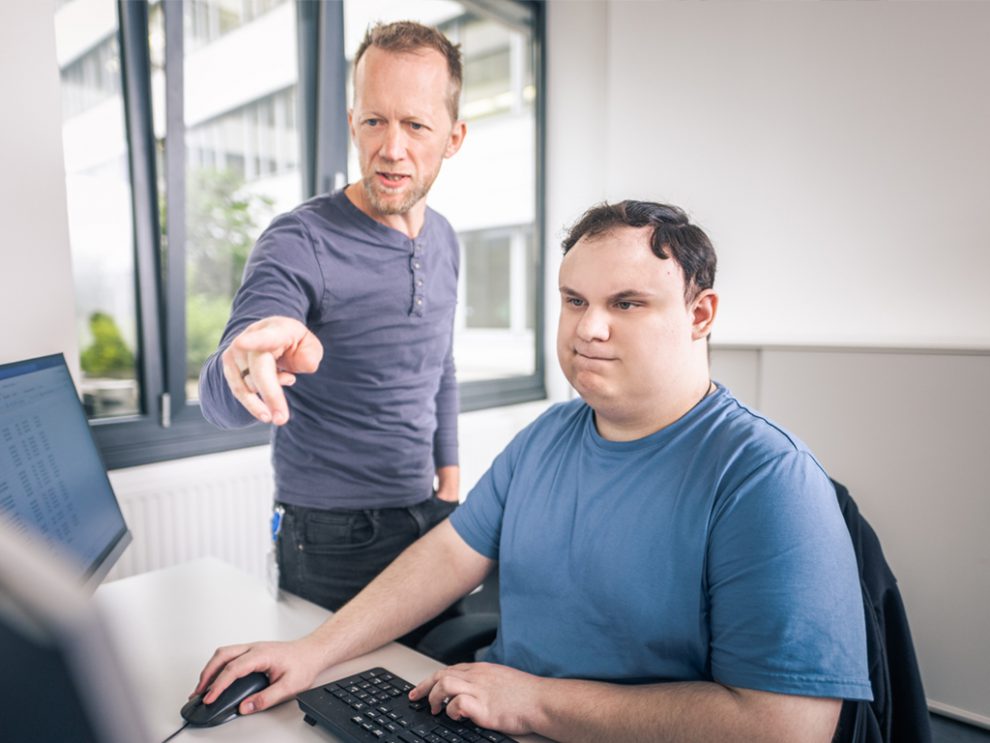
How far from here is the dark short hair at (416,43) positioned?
1.35 m

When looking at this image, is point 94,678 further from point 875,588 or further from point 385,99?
point 385,99

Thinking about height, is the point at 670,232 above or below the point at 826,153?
below

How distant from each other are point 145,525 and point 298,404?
3.19 feet

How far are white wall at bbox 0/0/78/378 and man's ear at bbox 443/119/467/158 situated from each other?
951 mm

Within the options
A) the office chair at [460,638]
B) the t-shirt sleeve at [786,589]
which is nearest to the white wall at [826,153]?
the t-shirt sleeve at [786,589]

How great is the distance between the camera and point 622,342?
1.06 meters

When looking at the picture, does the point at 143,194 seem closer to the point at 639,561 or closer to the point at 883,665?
the point at 639,561

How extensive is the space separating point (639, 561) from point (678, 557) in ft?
0.20

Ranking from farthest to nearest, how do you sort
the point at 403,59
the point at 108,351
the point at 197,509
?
the point at 108,351 → the point at 197,509 → the point at 403,59

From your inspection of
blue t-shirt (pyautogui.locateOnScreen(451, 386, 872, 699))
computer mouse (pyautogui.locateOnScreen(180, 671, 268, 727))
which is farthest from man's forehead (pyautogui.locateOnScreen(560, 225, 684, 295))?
computer mouse (pyautogui.locateOnScreen(180, 671, 268, 727))

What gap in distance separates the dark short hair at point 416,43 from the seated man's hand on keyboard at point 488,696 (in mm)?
1082

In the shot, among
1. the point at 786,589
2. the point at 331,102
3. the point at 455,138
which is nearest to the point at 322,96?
the point at 331,102

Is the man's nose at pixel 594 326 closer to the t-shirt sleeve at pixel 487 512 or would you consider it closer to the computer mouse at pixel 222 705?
the t-shirt sleeve at pixel 487 512

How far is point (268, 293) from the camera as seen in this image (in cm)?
119
